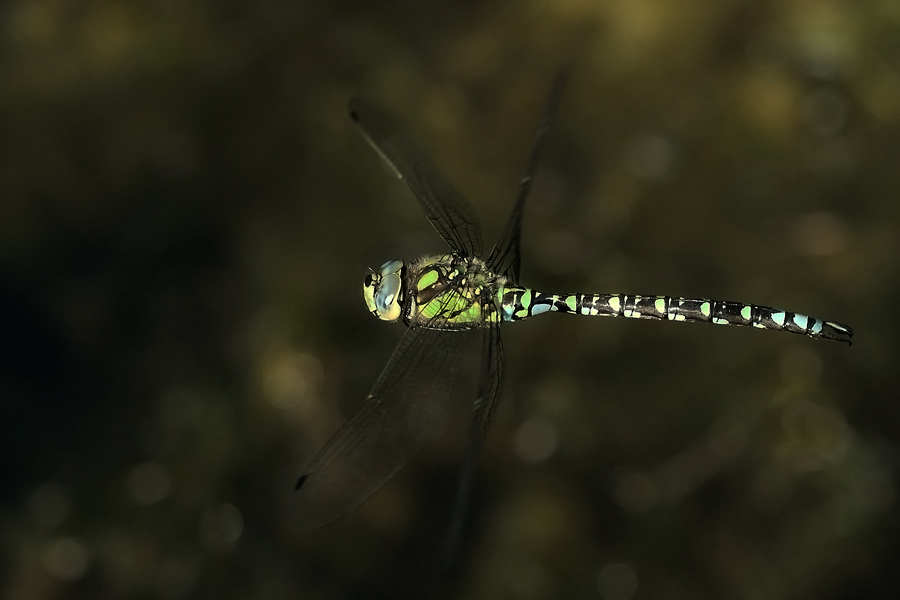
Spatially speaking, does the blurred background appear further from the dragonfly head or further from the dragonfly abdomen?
the dragonfly head

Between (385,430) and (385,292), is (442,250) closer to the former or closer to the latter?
(385,292)

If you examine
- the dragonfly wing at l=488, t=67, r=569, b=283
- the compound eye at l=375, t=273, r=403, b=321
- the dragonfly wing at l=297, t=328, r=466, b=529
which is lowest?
the dragonfly wing at l=297, t=328, r=466, b=529

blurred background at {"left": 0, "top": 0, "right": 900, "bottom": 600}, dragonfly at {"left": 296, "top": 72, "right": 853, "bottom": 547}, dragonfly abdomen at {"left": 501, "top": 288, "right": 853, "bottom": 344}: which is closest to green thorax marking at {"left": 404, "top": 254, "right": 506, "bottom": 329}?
dragonfly at {"left": 296, "top": 72, "right": 853, "bottom": 547}

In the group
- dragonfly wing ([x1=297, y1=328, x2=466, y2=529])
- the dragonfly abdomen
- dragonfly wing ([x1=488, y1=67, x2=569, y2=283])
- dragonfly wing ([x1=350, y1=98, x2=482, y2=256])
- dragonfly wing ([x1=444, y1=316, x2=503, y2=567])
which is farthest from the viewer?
the dragonfly abdomen

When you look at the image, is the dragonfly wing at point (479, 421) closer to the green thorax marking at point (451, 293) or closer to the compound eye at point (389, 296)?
the green thorax marking at point (451, 293)

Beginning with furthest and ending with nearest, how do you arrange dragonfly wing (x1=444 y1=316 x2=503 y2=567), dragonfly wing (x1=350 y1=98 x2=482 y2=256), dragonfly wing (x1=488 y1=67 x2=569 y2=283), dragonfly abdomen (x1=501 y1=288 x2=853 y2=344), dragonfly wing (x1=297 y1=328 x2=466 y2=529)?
dragonfly abdomen (x1=501 y1=288 x2=853 y2=344) → dragonfly wing (x1=350 y1=98 x2=482 y2=256) → dragonfly wing (x1=488 y1=67 x2=569 y2=283) → dragonfly wing (x1=297 y1=328 x2=466 y2=529) → dragonfly wing (x1=444 y1=316 x2=503 y2=567)

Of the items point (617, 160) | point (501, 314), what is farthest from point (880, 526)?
point (617, 160)

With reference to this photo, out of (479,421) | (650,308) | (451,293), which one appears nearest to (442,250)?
(451,293)

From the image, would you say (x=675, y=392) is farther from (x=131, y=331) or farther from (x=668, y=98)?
(x=131, y=331)
